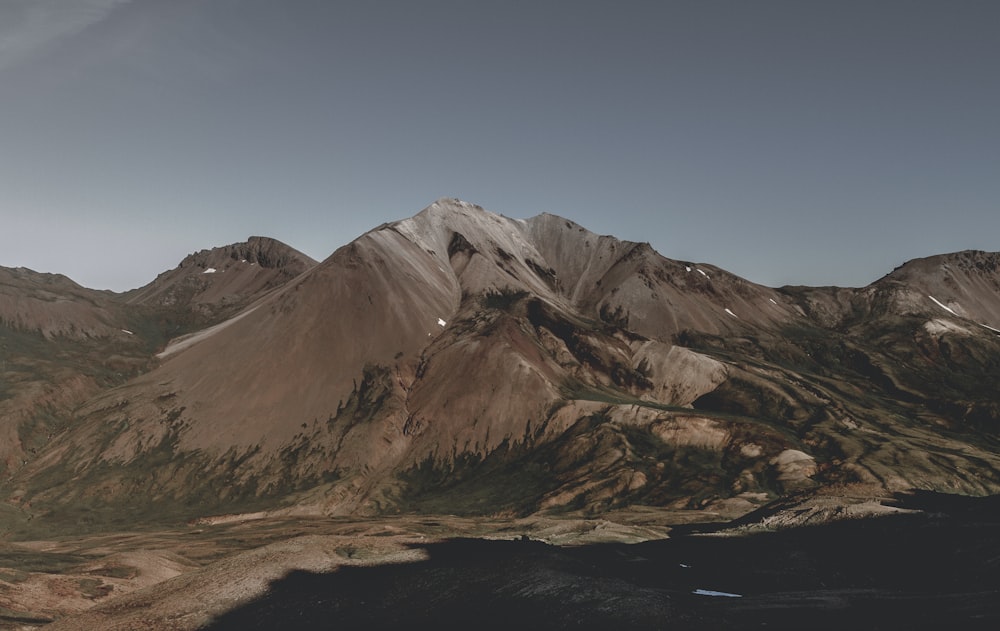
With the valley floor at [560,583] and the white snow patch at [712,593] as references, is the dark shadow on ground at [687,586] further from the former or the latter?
the white snow patch at [712,593]

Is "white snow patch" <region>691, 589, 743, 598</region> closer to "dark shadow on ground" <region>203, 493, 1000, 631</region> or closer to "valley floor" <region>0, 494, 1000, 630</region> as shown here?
"dark shadow on ground" <region>203, 493, 1000, 631</region>

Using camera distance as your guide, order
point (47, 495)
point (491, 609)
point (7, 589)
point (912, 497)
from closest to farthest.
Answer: point (491, 609) → point (7, 589) → point (912, 497) → point (47, 495)

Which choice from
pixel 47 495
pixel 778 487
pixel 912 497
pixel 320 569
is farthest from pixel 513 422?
pixel 320 569

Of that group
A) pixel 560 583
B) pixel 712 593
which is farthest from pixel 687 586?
pixel 560 583

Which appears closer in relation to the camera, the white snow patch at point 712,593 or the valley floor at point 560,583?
the valley floor at point 560,583

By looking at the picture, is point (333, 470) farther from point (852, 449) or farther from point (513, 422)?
point (852, 449)

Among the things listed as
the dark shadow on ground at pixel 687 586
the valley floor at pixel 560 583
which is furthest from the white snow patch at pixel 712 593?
the valley floor at pixel 560 583

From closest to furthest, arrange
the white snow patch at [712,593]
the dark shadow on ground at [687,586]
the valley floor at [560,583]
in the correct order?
the dark shadow on ground at [687,586] < the valley floor at [560,583] < the white snow patch at [712,593]

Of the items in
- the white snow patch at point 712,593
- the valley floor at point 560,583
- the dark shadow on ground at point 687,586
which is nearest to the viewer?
the dark shadow on ground at point 687,586

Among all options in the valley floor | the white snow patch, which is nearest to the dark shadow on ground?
the valley floor
